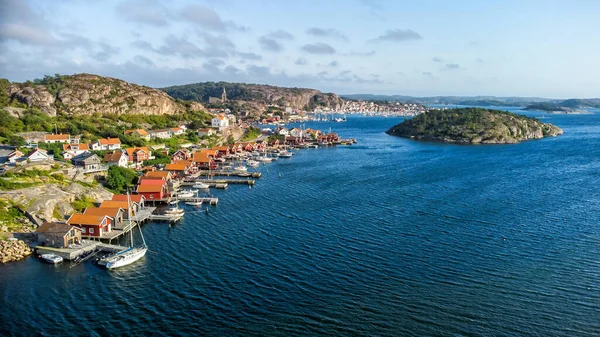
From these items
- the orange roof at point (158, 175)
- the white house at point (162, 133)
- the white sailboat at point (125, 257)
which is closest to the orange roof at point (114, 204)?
the white sailboat at point (125, 257)

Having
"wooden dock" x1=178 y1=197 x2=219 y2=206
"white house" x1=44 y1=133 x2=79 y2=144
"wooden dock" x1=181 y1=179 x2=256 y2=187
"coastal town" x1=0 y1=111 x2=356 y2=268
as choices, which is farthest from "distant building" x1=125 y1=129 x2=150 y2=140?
"wooden dock" x1=178 y1=197 x2=219 y2=206

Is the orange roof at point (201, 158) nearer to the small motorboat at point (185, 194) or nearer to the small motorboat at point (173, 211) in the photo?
the small motorboat at point (185, 194)

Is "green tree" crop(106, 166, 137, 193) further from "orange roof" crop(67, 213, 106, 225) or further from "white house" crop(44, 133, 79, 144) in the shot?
"white house" crop(44, 133, 79, 144)

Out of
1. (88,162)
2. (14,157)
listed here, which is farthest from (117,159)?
(14,157)

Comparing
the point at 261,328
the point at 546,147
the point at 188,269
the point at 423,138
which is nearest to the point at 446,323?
the point at 261,328

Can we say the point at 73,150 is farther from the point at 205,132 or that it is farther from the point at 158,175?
the point at 205,132
